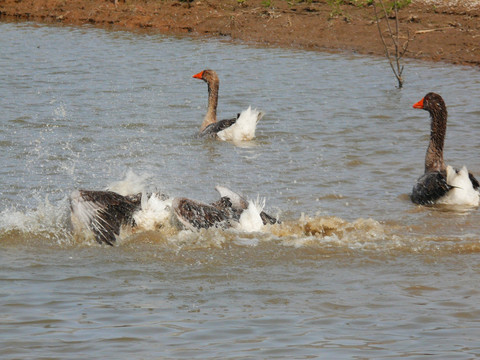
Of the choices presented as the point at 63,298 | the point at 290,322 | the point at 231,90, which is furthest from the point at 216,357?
the point at 231,90

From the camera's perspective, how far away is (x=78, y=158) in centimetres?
1020

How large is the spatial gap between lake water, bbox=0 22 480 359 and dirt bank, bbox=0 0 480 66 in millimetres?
1391

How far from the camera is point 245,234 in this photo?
7.01 meters

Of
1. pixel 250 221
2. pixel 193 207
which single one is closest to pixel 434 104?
pixel 250 221

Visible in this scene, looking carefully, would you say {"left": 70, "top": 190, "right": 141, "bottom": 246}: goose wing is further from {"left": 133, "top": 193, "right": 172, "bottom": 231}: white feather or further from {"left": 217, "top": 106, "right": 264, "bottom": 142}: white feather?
{"left": 217, "top": 106, "right": 264, "bottom": 142}: white feather

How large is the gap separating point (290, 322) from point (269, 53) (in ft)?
43.1

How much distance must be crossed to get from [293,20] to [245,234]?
13484mm

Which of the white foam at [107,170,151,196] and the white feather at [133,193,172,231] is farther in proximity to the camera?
the white foam at [107,170,151,196]

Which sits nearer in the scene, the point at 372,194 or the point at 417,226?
the point at 417,226

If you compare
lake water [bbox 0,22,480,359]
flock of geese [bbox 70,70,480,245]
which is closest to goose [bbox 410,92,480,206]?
flock of geese [bbox 70,70,480,245]

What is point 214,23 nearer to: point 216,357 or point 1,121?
point 1,121

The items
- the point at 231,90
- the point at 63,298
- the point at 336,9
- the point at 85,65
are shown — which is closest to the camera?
the point at 63,298

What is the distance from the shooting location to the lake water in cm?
498

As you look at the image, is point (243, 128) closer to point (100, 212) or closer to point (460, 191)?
point (460, 191)
